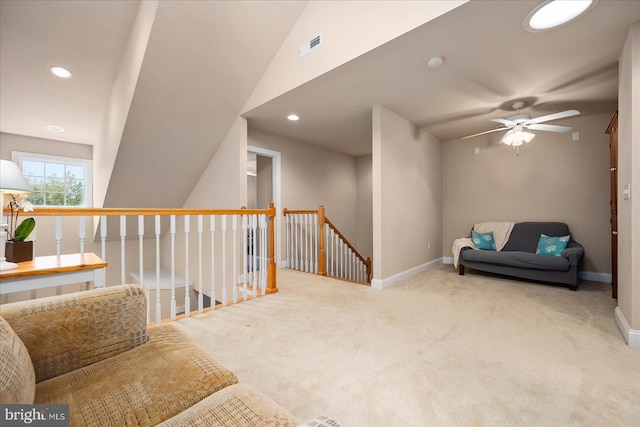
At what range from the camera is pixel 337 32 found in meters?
2.66

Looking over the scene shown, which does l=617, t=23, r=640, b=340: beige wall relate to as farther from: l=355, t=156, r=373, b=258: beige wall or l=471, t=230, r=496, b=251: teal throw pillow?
l=355, t=156, r=373, b=258: beige wall

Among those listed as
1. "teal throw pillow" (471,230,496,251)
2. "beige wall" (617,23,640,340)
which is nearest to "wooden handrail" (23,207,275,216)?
"beige wall" (617,23,640,340)

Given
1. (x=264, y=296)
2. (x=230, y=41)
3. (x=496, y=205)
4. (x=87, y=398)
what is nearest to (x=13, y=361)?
(x=87, y=398)

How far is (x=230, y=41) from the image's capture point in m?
2.99

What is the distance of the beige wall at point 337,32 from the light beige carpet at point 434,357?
239 centimetres

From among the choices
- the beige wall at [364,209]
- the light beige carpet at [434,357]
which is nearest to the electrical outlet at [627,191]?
the light beige carpet at [434,357]

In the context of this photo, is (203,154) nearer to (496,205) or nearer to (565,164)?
(496,205)

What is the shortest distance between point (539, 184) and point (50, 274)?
5867 millimetres

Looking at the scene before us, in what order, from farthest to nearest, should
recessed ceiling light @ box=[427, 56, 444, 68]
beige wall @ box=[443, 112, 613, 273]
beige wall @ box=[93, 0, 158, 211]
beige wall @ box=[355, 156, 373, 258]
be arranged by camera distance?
beige wall @ box=[355, 156, 373, 258] < beige wall @ box=[443, 112, 613, 273] < beige wall @ box=[93, 0, 158, 211] < recessed ceiling light @ box=[427, 56, 444, 68]

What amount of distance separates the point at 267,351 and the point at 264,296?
1.23 meters

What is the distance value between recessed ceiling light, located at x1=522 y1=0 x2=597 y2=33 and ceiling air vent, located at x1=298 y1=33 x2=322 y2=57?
5.74 feet

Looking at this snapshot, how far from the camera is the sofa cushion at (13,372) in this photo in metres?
0.71

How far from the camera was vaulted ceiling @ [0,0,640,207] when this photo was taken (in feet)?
7.43

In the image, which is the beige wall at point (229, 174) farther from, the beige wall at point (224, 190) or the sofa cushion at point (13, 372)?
the sofa cushion at point (13, 372)
